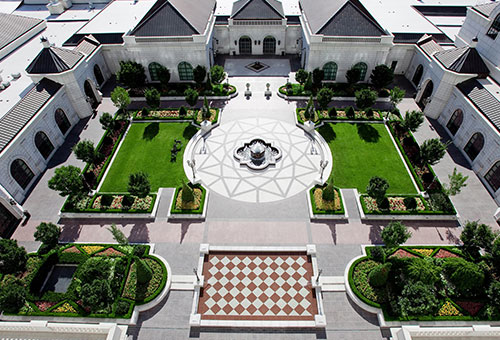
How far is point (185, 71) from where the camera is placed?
5472 centimetres

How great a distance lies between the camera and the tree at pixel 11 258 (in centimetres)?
2803

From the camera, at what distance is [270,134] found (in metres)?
45.7

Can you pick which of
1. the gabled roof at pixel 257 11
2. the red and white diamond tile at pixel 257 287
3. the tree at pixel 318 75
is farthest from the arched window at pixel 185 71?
the red and white diamond tile at pixel 257 287

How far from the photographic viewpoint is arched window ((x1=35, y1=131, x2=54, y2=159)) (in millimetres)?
39812

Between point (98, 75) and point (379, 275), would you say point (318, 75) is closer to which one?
point (379, 275)

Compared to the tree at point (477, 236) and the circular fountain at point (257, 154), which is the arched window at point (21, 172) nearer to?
the circular fountain at point (257, 154)

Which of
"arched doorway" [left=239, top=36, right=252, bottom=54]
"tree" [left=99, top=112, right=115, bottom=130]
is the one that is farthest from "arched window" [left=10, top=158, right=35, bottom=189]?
"arched doorway" [left=239, top=36, right=252, bottom=54]

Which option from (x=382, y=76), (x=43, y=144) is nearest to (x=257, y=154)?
(x=382, y=76)

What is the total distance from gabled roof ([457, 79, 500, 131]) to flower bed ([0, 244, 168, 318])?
42660 mm

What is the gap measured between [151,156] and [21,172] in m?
15.4

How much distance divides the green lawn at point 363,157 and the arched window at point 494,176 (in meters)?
9.54

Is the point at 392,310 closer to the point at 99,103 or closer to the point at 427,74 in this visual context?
the point at 427,74

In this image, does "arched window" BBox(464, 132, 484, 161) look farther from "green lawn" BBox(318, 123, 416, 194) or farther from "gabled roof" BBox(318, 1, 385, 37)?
"gabled roof" BBox(318, 1, 385, 37)

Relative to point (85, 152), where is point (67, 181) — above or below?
below
